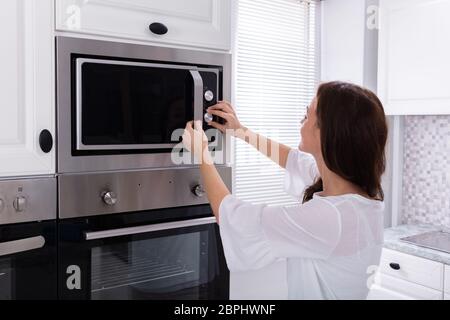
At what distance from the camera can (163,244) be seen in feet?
4.61

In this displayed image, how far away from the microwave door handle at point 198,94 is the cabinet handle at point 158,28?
148 millimetres

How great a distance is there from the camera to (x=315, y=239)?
1.22 metres

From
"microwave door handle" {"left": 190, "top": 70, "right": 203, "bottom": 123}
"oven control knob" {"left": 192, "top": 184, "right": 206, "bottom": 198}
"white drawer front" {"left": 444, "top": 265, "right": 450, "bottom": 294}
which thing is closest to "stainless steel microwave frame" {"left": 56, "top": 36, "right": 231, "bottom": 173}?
"microwave door handle" {"left": 190, "top": 70, "right": 203, "bottom": 123}

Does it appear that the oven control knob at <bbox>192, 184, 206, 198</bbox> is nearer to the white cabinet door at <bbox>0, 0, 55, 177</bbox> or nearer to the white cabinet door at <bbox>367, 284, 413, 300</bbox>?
the white cabinet door at <bbox>0, 0, 55, 177</bbox>

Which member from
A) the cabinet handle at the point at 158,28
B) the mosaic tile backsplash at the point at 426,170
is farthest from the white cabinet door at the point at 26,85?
the mosaic tile backsplash at the point at 426,170

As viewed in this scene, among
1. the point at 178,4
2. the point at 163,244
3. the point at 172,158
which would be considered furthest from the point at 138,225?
the point at 178,4

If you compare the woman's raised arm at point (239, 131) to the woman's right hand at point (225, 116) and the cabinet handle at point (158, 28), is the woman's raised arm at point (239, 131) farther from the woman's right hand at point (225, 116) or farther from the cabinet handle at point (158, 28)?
the cabinet handle at point (158, 28)

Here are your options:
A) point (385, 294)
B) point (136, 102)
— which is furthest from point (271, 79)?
point (136, 102)

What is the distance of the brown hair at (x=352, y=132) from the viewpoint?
1.26 metres

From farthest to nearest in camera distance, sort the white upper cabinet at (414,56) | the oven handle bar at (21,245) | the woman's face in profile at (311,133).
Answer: the white upper cabinet at (414,56), the woman's face in profile at (311,133), the oven handle bar at (21,245)

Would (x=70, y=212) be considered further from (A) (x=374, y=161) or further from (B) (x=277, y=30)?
(B) (x=277, y=30)

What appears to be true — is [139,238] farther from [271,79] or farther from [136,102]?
[271,79]

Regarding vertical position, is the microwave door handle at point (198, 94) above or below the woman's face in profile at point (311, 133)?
→ above

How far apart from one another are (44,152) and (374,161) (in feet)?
2.90
